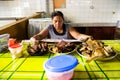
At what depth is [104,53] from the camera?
1.00m

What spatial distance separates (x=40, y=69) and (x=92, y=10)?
3232 millimetres

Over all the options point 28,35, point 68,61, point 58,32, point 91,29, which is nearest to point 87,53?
point 68,61

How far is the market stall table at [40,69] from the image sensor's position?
830 millimetres

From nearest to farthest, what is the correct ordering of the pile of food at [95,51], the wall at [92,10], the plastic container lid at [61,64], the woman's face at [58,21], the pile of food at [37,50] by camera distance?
the plastic container lid at [61,64]
the pile of food at [95,51]
the pile of food at [37,50]
the woman's face at [58,21]
the wall at [92,10]

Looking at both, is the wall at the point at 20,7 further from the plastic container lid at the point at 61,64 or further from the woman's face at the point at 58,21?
the plastic container lid at the point at 61,64

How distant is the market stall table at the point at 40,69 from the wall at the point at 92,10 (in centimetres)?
291

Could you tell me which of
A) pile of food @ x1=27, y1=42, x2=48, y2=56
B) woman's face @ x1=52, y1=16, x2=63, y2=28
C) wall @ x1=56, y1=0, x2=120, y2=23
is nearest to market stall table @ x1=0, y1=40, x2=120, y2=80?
pile of food @ x1=27, y1=42, x2=48, y2=56

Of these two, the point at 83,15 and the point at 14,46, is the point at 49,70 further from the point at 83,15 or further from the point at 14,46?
the point at 83,15

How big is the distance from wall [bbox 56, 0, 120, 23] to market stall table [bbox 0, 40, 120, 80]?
2.91 meters

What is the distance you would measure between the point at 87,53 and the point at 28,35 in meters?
1.84

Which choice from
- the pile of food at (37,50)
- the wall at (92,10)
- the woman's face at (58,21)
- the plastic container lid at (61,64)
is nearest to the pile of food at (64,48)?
the pile of food at (37,50)

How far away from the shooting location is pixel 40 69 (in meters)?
0.92

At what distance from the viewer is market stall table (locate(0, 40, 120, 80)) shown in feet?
2.72

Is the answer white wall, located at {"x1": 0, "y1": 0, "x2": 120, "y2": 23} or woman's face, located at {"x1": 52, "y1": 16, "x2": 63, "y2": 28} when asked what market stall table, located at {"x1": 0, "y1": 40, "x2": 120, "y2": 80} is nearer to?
woman's face, located at {"x1": 52, "y1": 16, "x2": 63, "y2": 28}
